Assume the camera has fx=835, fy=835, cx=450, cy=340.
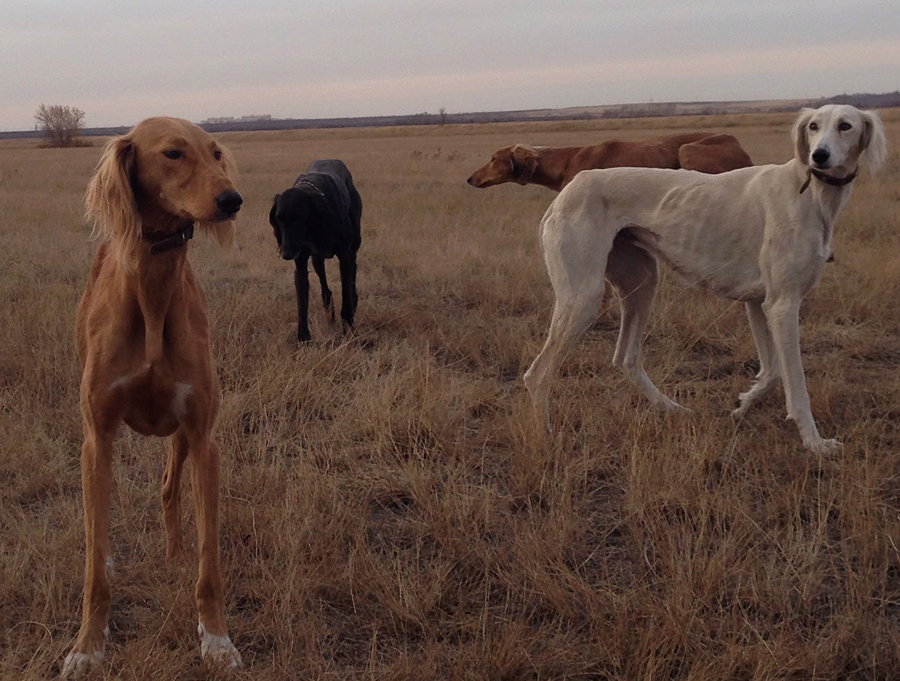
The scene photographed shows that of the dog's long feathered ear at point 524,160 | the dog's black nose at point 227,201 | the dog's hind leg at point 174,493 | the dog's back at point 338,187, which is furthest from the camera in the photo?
the dog's long feathered ear at point 524,160

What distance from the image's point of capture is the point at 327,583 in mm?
2709

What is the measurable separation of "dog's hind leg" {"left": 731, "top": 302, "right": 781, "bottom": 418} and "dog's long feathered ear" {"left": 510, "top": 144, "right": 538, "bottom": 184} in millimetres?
3885

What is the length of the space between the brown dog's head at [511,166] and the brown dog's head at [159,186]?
570 centimetres

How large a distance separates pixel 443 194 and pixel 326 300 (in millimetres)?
7836

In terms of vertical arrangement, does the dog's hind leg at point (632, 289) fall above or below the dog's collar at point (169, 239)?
below

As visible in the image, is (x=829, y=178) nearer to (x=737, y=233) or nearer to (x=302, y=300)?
(x=737, y=233)

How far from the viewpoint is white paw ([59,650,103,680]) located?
2.33 meters

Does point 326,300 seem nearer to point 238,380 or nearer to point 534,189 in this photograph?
point 238,380

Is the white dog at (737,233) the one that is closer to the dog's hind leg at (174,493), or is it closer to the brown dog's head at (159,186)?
the dog's hind leg at (174,493)

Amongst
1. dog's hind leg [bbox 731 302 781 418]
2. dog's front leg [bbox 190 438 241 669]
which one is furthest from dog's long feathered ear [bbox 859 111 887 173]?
dog's front leg [bbox 190 438 241 669]

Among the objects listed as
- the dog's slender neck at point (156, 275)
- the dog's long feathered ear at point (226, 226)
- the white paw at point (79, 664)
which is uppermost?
the dog's long feathered ear at point (226, 226)

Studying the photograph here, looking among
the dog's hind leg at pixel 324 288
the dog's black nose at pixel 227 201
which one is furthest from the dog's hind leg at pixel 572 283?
the dog's hind leg at pixel 324 288

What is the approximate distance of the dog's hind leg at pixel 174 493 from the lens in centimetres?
291

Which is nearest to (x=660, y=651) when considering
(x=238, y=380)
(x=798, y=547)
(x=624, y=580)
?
(x=624, y=580)
